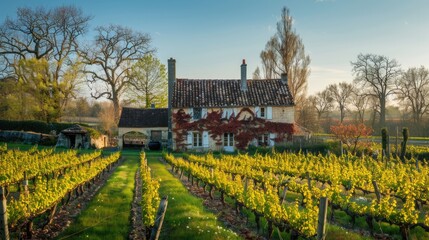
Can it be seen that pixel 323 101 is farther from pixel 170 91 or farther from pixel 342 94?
pixel 170 91

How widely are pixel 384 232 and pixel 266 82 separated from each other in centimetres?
2809

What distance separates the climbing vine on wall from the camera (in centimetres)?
3425

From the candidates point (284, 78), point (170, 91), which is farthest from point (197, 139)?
point (284, 78)

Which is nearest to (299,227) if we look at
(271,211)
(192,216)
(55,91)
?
(271,211)

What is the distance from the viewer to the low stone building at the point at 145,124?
3584 centimetres

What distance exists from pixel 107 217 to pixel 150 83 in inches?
1512

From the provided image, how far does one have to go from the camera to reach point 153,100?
4647 centimetres

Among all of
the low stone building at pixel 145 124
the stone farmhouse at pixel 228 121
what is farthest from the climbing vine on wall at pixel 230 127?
the low stone building at pixel 145 124

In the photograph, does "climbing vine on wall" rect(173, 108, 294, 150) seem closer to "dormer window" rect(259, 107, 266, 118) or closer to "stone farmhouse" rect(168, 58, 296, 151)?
"stone farmhouse" rect(168, 58, 296, 151)

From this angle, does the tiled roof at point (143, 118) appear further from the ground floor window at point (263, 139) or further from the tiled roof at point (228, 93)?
the ground floor window at point (263, 139)

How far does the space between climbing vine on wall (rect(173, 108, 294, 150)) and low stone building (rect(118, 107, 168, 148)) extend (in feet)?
8.76

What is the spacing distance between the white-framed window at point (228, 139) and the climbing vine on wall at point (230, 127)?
0.34m

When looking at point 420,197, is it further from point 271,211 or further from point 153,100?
point 153,100

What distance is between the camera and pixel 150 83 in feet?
152
